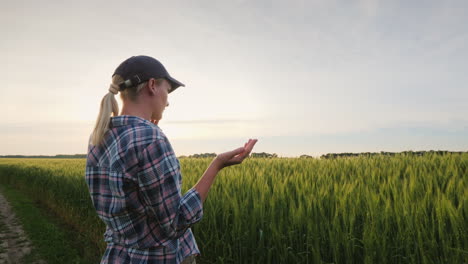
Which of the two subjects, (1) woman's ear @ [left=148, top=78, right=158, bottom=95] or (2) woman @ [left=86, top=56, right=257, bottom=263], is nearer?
(2) woman @ [left=86, top=56, right=257, bottom=263]

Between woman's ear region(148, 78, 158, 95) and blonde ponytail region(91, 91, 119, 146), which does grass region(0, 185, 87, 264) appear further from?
woman's ear region(148, 78, 158, 95)

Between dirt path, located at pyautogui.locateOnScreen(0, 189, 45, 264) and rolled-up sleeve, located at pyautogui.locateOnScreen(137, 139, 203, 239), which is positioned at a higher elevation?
rolled-up sleeve, located at pyautogui.locateOnScreen(137, 139, 203, 239)

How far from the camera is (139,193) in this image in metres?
1.54

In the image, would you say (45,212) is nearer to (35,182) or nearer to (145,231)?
(35,182)

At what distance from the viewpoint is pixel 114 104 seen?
1.69 meters

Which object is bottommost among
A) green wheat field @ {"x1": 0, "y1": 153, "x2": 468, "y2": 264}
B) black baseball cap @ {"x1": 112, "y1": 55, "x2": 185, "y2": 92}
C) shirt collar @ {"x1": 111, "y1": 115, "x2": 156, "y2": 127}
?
green wheat field @ {"x1": 0, "y1": 153, "x2": 468, "y2": 264}

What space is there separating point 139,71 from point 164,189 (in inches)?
25.5

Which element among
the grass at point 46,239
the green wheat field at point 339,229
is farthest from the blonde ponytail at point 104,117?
the grass at point 46,239

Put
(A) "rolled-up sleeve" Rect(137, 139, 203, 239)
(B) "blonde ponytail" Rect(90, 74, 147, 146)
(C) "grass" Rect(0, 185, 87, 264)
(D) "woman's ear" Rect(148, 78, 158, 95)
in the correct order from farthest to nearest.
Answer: (C) "grass" Rect(0, 185, 87, 264) → (D) "woman's ear" Rect(148, 78, 158, 95) → (B) "blonde ponytail" Rect(90, 74, 147, 146) → (A) "rolled-up sleeve" Rect(137, 139, 203, 239)

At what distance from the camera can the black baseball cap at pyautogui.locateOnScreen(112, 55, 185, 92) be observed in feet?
5.53

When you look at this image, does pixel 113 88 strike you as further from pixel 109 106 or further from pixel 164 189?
pixel 164 189

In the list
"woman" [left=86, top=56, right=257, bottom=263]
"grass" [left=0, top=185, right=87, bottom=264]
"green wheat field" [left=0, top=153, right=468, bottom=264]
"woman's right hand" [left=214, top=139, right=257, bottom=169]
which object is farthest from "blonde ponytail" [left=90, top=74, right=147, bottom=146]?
"grass" [left=0, top=185, right=87, bottom=264]

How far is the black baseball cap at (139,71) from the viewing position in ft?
5.53

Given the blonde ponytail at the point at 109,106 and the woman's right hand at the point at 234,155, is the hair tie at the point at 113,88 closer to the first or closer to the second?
the blonde ponytail at the point at 109,106
